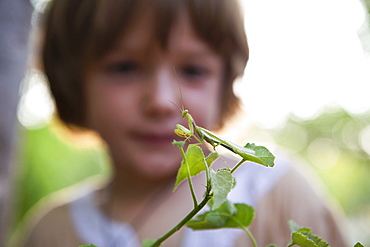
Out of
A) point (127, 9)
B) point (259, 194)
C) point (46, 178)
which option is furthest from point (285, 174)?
point (46, 178)

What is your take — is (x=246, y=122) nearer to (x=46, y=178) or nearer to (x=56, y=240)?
(x=56, y=240)

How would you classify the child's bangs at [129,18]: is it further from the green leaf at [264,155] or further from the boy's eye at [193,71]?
the green leaf at [264,155]

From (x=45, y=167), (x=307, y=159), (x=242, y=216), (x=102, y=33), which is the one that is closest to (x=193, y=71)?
(x=102, y=33)

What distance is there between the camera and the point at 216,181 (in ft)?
0.66

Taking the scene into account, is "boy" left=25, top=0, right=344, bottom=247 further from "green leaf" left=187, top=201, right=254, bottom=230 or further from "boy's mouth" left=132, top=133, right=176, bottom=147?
"green leaf" left=187, top=201, right=254, bottom=230

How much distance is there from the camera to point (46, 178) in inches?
205

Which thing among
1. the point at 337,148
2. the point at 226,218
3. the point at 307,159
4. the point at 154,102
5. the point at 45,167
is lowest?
the point at 307,159

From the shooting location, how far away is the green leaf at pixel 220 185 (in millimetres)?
191

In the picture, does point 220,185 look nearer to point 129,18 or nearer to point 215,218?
point 215,218

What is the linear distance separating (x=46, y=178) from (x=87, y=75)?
4678 mm

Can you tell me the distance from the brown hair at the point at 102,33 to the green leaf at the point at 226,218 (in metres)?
0.55

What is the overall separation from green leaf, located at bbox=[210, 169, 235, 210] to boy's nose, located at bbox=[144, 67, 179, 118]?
1.68 feet

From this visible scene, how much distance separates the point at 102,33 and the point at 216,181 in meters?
0.71

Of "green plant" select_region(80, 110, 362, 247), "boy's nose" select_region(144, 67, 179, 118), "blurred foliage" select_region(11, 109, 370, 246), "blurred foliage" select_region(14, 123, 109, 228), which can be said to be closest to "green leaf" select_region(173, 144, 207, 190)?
"green plant" select_region(80, 110, 362, 247)
